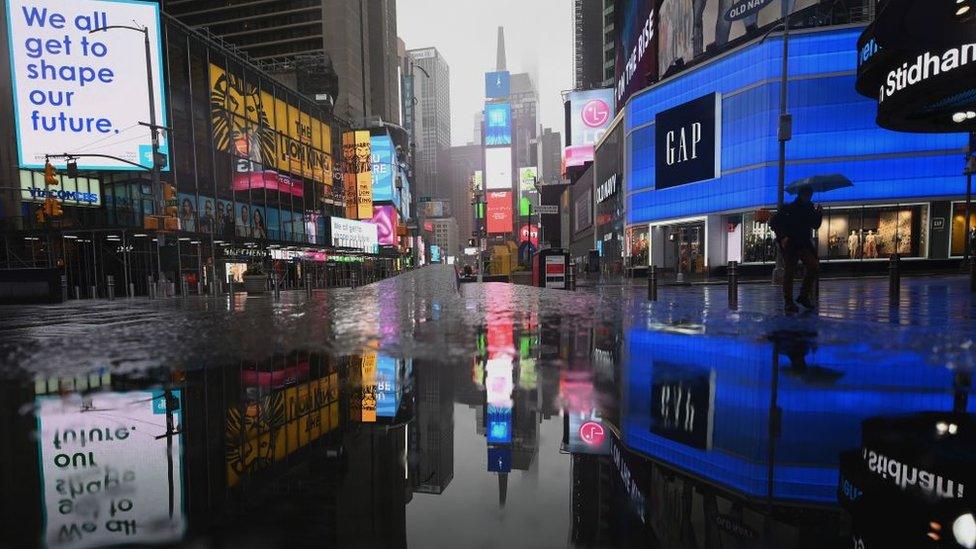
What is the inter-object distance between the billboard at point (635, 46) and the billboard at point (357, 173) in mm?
34370

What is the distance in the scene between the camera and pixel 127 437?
2891 mm

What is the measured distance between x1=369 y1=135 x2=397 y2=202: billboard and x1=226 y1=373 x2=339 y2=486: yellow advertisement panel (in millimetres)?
89900

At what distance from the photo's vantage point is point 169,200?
2555 cm

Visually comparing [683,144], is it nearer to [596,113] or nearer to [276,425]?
[276,425]

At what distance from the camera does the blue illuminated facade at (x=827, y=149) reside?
92.5 feet

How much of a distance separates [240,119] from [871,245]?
1992 inches

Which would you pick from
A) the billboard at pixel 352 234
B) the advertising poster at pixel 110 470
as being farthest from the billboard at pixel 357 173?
the advertising poster at pixel 110 470

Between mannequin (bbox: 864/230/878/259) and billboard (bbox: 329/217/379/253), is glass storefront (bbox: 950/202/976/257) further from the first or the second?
billboard (bbox: 329/217/379/253)

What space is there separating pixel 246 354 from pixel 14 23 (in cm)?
4497

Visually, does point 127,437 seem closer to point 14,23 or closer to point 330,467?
point 330,467

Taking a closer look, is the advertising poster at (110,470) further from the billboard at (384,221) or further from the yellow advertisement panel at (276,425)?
the billboard at (384,221)

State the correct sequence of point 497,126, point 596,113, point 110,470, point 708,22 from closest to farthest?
point 110,470 → point 708,22 → point 596,113 → point 497,126

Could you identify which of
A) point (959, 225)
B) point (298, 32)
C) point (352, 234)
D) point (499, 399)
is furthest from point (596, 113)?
point (499, 399)

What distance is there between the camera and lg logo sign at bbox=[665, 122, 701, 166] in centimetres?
3444
